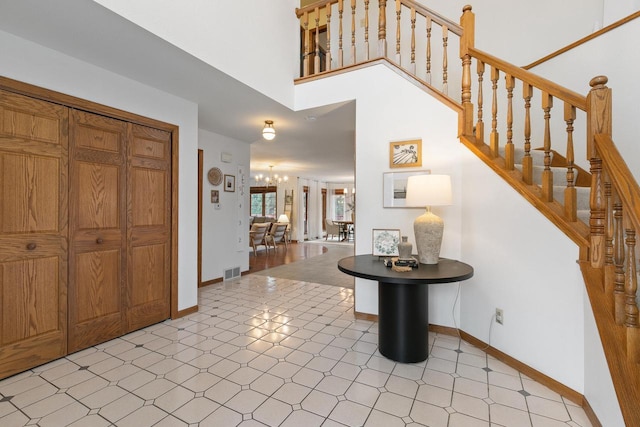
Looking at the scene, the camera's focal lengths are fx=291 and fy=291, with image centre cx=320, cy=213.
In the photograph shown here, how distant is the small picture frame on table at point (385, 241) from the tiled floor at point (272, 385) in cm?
80

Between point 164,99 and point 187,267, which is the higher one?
point 164,99

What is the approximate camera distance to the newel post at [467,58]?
2.61 meters

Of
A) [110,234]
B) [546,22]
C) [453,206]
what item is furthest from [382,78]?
[110,234]

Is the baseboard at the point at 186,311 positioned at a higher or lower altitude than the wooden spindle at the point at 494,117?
lower

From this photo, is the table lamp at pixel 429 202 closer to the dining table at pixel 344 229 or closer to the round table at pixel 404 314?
the round table at pixel 404 314

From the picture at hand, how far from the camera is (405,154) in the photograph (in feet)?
9.75

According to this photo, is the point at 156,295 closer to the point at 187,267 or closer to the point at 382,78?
the point at 187,267

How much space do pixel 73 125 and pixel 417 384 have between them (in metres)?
3.34

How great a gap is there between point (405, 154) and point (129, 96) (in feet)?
9.04

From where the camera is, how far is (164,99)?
311 cm

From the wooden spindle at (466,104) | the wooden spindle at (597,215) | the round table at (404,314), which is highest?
the wooden spindle at (466,104)

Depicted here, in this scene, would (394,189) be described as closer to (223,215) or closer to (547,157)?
(547,157)

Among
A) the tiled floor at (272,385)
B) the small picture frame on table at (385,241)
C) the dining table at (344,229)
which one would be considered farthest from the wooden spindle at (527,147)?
the dining table at (344,229)

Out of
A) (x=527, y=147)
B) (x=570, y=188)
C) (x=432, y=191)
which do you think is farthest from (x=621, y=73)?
(x=432, y=191)
